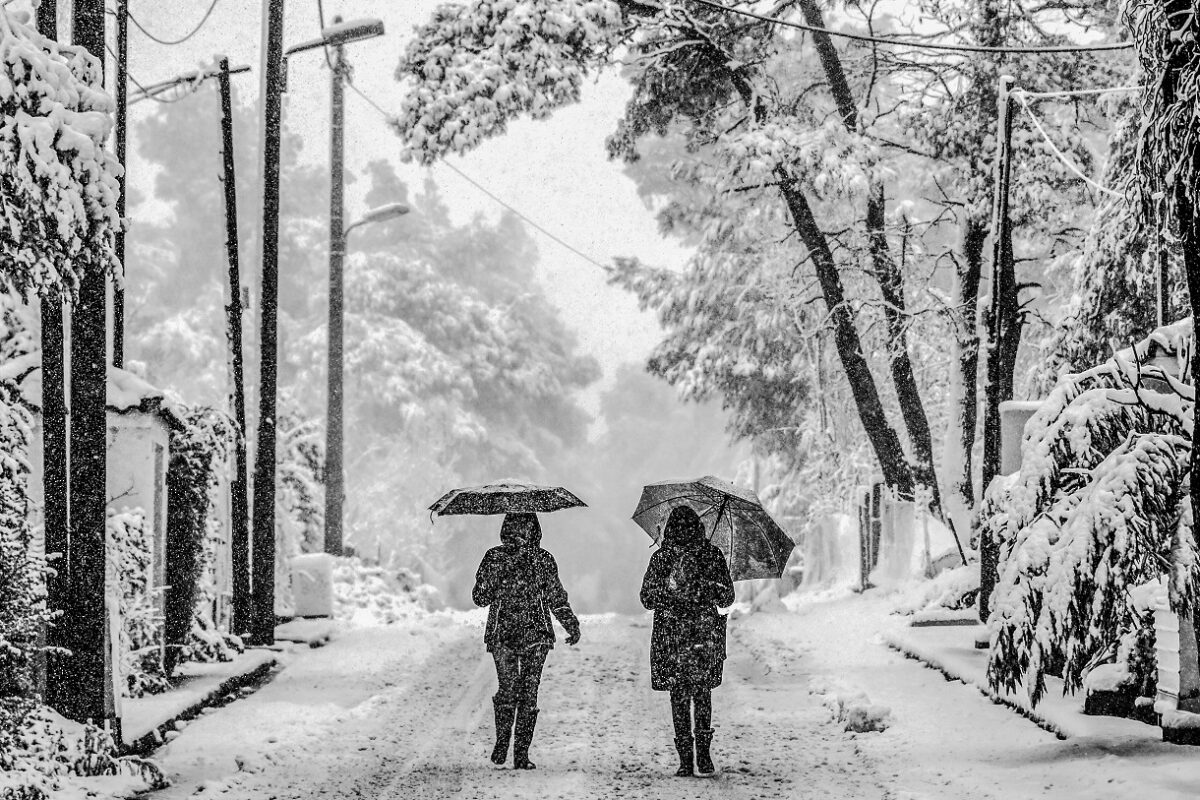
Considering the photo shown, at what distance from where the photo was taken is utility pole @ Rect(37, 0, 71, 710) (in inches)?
365

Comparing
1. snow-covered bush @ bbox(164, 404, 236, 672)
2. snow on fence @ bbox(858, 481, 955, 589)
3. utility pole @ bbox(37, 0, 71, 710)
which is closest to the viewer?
utility pole @ bbox(37, 0, 71, 710)

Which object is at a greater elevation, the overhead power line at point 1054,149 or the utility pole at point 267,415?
the overhead power line at point 1054,149

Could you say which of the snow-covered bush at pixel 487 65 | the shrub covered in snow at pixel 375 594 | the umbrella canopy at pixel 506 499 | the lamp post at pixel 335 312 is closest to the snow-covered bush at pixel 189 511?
the umbrella canopy at pixel 506 499

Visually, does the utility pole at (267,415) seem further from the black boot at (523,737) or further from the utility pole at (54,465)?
the black boot at (523,737)

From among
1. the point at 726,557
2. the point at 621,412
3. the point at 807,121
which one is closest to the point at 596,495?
the point at 621,412

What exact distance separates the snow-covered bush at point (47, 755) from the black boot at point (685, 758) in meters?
3.42

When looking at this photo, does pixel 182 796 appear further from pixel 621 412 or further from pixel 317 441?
pixel 621 412

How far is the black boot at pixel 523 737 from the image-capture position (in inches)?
373

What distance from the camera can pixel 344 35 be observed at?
758 inches

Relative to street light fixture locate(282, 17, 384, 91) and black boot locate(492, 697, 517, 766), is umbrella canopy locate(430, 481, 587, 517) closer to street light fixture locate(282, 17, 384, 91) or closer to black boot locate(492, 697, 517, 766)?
black boot locate(492, 697, 517, 766)

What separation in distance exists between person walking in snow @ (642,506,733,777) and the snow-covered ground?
13.1 inches

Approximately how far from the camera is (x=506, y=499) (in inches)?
393

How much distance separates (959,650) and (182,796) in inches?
368

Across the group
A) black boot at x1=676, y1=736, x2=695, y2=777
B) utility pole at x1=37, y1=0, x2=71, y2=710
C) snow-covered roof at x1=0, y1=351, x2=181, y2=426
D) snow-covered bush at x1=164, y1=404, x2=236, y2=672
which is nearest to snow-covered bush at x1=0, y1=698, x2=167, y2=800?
utility pole at x1=37, y1=0, x2=71, y2=710
